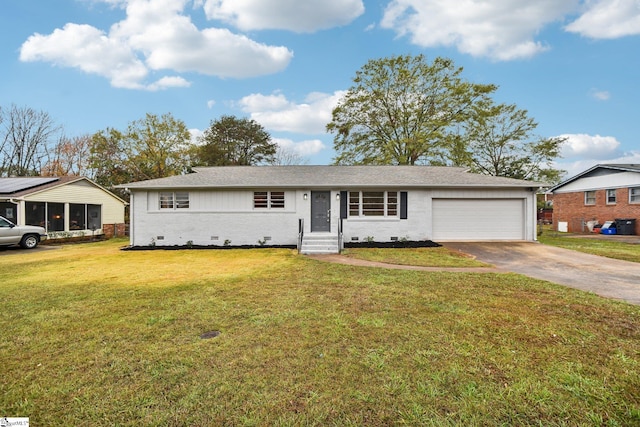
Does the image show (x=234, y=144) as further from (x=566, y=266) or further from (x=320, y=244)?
(x=566, y=266)

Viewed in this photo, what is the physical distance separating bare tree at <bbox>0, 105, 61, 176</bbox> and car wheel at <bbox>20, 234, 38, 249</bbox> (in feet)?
67.3

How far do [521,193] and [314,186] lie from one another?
31.4 feet

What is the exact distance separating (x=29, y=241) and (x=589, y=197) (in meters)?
32.9

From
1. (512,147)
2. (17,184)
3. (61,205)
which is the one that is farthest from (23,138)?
(512,147)

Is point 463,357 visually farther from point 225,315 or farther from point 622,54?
point 622,54

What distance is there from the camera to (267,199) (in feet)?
43.4

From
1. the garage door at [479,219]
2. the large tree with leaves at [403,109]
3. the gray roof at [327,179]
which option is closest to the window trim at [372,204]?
the gray roof at [327,179]

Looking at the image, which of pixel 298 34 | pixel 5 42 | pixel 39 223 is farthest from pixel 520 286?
pixel 5 42

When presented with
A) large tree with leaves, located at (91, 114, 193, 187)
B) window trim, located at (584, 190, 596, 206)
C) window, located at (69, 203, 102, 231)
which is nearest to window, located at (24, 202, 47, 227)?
window, located at (69, 203, 102, 231)

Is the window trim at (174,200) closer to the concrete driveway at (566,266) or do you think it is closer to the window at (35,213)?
the window at (35,213)

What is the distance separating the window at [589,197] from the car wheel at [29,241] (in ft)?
107

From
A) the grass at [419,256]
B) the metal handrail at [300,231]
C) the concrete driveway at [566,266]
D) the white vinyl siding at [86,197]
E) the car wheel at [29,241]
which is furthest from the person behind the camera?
the white vinyl siding at [86,197]

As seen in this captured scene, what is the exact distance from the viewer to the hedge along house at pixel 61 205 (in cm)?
1522

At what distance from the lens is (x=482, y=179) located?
45.6ft
